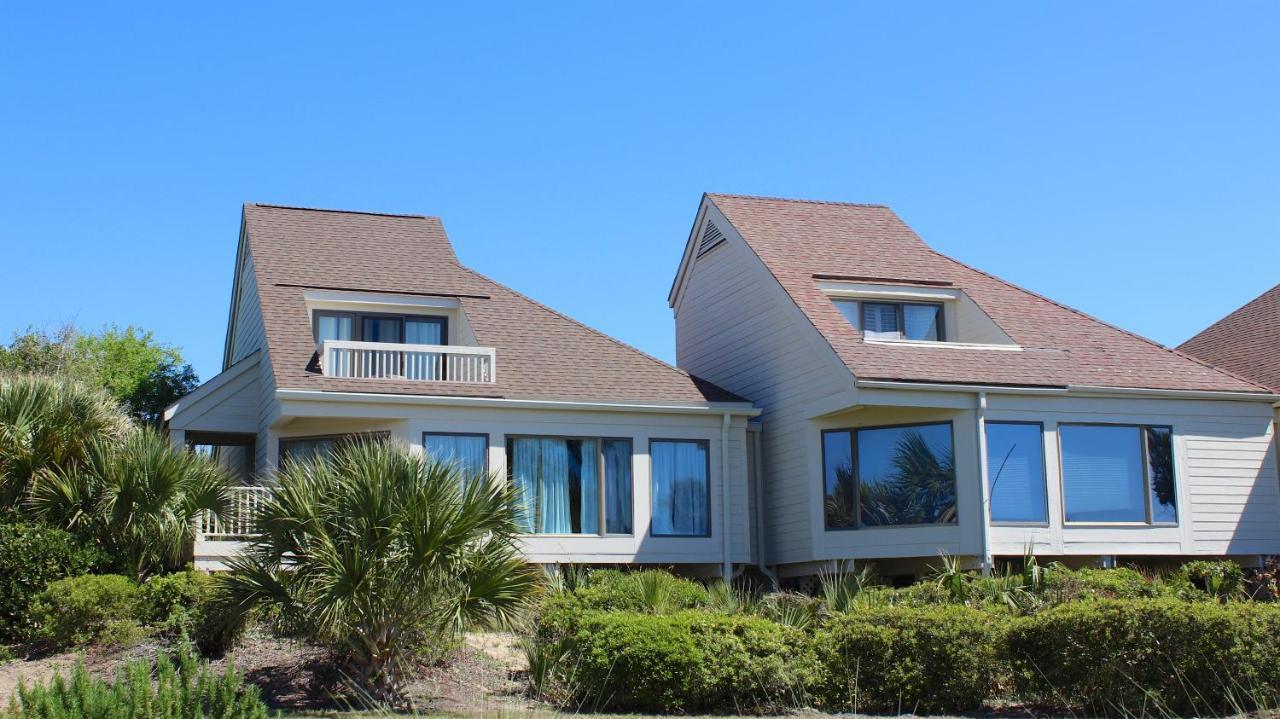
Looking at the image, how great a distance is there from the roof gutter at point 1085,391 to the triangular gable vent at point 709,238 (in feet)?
23.8

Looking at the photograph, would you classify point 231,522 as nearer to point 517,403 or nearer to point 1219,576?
point 517,403

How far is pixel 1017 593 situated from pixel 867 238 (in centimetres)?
1098

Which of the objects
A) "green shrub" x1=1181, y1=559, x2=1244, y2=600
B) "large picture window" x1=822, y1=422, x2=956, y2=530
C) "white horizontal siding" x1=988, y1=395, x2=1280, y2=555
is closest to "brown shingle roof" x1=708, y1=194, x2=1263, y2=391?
"white horizontal siding" x1=988, y1=395, x2=1280, y2=555

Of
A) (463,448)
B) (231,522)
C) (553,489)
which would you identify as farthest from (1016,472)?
(231,522)

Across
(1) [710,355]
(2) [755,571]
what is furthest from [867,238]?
(2) [755,571]

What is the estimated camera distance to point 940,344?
78.4ft

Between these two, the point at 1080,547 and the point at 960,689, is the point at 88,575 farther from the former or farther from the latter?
the point at 1080,547

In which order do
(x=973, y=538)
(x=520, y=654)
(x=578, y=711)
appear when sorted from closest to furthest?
1. (x=578, y=711)
2. (x=520, y=654)
3. (x=973, y=538)

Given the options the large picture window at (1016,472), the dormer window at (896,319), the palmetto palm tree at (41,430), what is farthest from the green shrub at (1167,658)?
the palmetto palm tree at (41,430)

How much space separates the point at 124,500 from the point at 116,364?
3022cm

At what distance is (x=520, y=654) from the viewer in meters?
17.8

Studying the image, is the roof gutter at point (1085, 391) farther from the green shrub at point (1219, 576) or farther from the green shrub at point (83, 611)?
the green shrub at point (83, 611)

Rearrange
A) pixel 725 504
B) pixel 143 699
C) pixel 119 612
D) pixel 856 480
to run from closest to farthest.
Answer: pixel 143 699 < pixel 119 612 < pixel 856 480 < pixel 725 504

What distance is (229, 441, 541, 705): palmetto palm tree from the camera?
14875mm
